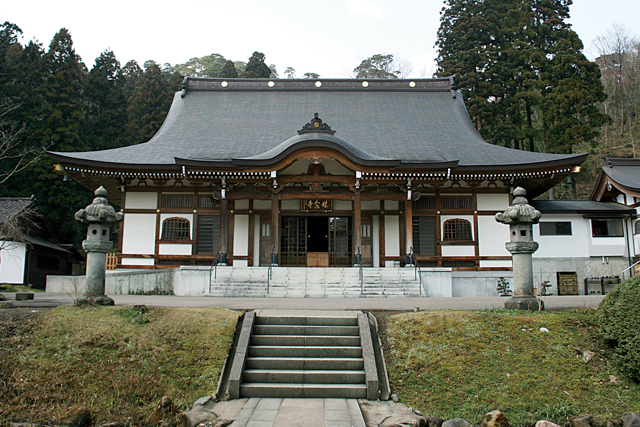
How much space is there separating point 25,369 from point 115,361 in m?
1.18

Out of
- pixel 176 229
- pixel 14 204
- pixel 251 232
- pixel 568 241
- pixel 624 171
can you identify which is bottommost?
pixel 568 241

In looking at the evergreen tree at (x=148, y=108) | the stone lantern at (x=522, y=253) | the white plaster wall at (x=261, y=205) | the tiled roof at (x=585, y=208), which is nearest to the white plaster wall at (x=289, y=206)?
the white plaster wall at (x=261, y=205)

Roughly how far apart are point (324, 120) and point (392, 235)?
7388 millimetres

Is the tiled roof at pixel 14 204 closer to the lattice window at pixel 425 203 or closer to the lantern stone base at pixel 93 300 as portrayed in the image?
the lantern stone base at pixel 93 300

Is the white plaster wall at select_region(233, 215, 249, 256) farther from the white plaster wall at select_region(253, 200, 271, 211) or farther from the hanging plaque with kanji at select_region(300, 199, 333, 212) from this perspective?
the hanging plaque with kanji at select_region(300, 199, 333, 212)

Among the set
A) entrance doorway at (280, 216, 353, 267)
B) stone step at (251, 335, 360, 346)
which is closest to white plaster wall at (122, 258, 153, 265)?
entrance doorway at (280, 216, 353, 267)

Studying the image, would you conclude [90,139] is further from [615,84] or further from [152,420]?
[615,84]

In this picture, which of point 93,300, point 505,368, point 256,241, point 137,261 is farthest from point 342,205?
point 505,368

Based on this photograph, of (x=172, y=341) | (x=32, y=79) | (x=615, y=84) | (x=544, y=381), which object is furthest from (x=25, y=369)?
(x=615, y=84)

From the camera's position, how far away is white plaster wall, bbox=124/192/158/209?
18.6 metres

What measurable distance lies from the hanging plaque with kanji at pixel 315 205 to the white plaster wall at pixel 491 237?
6.13m

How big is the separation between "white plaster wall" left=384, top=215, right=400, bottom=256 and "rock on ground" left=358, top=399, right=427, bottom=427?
12835 mm

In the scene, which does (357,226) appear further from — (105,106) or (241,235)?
(105,106)

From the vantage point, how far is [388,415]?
5750 mm
